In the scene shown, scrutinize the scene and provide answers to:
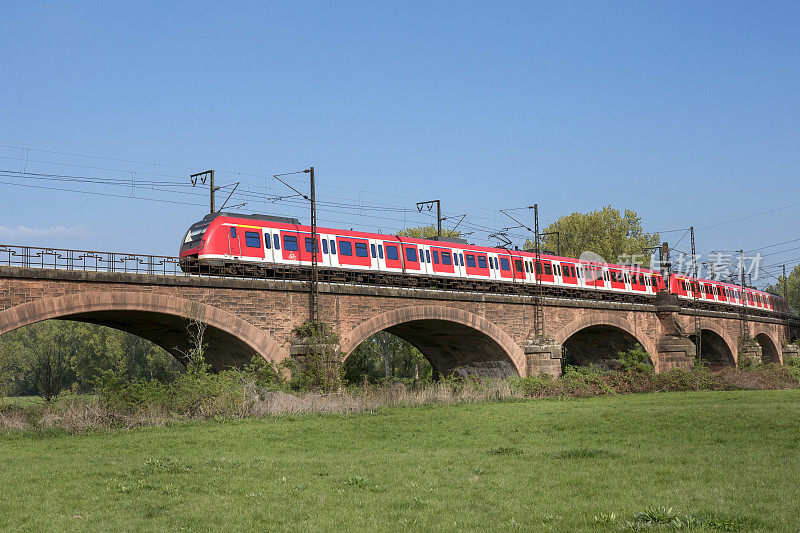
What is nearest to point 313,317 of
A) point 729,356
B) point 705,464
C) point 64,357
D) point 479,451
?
point 479,451

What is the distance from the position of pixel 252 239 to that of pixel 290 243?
6.24 ft

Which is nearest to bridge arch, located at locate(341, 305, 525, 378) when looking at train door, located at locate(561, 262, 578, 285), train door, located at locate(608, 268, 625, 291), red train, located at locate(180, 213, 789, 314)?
red train, located at locate(180, 213, 789, 314)

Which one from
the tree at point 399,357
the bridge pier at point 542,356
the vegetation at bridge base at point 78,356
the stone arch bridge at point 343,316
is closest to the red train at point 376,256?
the stone arch bridge at point 343,316

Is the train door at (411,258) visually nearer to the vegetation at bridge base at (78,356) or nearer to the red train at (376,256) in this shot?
the red train at (376,256)

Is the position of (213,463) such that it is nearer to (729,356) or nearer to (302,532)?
(302,532)

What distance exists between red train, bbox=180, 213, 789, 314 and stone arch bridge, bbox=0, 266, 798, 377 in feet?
7.57

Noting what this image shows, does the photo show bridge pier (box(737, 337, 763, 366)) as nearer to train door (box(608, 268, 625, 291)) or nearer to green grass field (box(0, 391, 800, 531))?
train door (box(608, 268, 625, 291))

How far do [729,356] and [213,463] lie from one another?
60.4 meters

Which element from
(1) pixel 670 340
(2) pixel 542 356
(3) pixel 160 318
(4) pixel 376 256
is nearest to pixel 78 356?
(4) pixel 376 256

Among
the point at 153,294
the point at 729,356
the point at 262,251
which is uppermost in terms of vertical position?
the point at 262,251

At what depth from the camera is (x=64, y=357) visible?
73312mm

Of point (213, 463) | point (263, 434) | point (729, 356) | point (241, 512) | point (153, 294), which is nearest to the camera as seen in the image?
point (241, 512)

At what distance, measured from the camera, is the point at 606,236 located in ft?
254

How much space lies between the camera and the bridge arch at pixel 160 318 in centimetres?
2216
